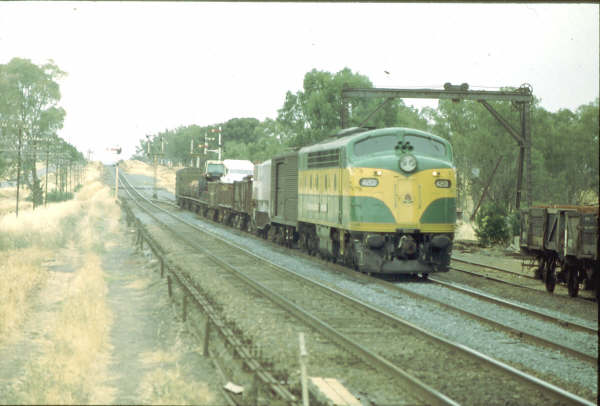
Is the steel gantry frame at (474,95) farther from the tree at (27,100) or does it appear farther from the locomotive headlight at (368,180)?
the tree at (27,100)

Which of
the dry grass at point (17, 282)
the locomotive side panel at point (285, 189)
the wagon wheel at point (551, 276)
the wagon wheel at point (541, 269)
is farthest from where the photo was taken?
the locomotive side panel at point (285, 189)

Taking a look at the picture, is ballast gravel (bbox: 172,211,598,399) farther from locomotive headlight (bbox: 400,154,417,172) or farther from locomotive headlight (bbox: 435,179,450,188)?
locomotive headlight (bbox: 400,154,417,172)

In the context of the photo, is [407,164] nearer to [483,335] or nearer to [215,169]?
[483,335]

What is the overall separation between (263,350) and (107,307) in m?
5.68

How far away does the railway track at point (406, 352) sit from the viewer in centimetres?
721

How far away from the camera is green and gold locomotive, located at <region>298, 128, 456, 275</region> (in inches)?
614

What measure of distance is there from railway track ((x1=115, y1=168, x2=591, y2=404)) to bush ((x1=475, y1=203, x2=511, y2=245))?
1244 cm

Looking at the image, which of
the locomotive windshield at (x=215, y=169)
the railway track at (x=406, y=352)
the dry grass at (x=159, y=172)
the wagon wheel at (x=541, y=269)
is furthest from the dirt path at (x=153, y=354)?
the dry grass at (x=159, y=172)

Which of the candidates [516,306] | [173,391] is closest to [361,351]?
[173,391]

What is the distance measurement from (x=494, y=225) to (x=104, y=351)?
18670mm

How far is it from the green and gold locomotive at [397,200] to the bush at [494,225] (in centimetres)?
931

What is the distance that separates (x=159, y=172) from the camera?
133 metres

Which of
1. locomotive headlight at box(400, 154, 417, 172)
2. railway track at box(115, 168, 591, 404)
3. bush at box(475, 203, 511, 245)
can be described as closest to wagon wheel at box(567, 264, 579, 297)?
locomotive headlight at box(400, 154, 417, 172)

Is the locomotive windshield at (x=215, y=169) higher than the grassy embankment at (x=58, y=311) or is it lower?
higher
